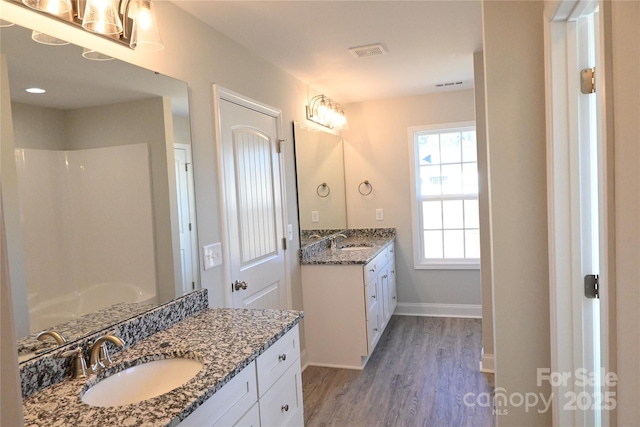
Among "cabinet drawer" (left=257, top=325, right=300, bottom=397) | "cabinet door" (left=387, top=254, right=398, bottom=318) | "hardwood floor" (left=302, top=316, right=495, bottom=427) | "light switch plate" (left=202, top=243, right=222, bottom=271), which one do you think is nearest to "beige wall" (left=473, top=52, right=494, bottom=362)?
"hardwood floor" (left=302, top=316, right=495, bottom=427)

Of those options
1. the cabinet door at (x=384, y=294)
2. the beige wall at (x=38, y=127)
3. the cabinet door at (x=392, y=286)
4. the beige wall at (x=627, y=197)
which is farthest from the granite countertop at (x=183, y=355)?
the cabinet door at (x=392, y=286)

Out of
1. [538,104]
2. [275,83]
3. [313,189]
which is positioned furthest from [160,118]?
[313,189]

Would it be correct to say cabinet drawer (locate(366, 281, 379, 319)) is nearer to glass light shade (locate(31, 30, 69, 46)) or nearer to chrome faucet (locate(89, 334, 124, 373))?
chrome faucet (locate(89, 334, 124, 373))

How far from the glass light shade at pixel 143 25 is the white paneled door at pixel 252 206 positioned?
2.39 ft

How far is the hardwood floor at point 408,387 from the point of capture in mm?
2627

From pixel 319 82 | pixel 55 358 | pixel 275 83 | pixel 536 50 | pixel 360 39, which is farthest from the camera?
pixel 319 82

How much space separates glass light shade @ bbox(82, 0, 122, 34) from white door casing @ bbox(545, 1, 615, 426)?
1.59 m

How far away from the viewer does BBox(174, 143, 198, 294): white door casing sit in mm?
2062

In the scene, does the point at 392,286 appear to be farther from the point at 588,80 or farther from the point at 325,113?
the point at 588,80

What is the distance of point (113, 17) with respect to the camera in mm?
1598

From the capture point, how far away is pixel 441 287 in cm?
468

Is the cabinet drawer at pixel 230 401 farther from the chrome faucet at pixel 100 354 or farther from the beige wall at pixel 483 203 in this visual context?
the beige wall at pixel 483 203

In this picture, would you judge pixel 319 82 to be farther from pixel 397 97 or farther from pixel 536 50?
pixel 536 50

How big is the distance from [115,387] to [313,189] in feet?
8.49
